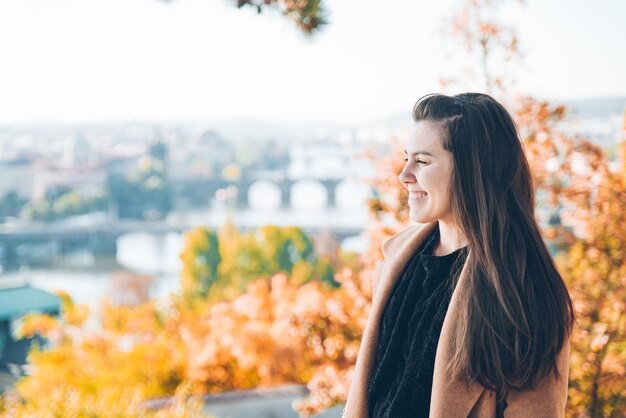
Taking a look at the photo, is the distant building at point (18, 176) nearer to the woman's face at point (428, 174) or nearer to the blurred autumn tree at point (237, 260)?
the blurred autumn tree at point (237, 260)

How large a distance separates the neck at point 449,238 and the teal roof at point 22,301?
Answer: 1042cm

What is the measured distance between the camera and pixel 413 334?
0.83m

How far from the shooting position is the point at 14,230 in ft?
81.7

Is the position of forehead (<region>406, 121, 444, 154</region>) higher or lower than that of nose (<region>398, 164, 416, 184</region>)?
higher

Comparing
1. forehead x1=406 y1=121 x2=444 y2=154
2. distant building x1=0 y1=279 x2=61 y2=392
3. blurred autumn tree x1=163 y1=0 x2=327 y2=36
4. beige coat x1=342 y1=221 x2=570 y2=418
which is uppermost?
blurred autumn tree x1=163 y1=0 x2=327 y2=36

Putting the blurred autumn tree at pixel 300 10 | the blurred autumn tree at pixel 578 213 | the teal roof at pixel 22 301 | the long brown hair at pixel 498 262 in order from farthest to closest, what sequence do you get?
1. the teal roof at pixel 22 301
2. the blurred autumn tree at pixel 578 213
3. the blurred autumn tree at pixel 300 10
4. the long brown hair at pixel 498 262

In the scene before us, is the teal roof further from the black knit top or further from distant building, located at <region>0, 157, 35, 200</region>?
distant building, located at <region>0, 157, 35, 200</region>

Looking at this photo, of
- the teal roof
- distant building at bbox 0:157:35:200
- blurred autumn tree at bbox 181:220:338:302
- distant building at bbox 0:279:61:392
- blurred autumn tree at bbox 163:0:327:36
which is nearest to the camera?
blurred autumn tree at bbox 163:0:327:36

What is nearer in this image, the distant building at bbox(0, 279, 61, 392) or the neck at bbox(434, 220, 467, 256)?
the neck at bbox(434, 220, 467, 256)

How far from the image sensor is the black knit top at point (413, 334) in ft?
2.62

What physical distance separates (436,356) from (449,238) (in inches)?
5.7

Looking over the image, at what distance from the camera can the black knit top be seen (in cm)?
80

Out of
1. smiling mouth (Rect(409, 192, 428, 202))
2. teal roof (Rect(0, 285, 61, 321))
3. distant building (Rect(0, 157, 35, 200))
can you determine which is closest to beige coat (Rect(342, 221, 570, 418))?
smiling mouth (Rect(409, 192, 428, 202))

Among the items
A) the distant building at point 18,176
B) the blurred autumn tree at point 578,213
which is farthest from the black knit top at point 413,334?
A: the distant building at point 18,176
